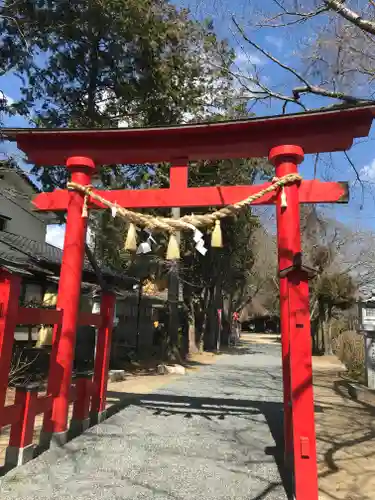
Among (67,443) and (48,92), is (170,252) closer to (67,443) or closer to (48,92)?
(67,443)

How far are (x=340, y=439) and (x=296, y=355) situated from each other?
2.82 meters

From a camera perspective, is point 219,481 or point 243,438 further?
point 243,438

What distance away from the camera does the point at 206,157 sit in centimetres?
540

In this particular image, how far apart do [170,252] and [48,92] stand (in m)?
7.62

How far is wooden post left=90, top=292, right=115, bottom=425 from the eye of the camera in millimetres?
5832

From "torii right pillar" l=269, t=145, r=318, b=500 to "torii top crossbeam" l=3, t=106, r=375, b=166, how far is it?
39cm

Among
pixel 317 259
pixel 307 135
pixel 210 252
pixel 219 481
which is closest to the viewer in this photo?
pixel 219 481

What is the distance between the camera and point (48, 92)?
10.4 metres

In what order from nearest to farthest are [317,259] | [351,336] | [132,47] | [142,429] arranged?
[142,429]
[132,47]
[351,336]
[317,259]

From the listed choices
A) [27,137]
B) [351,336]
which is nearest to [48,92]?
[27,137]

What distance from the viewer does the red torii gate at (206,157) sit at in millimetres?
4461

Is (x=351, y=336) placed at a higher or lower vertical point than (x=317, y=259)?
lower

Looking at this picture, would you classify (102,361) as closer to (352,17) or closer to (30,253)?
(352,17)

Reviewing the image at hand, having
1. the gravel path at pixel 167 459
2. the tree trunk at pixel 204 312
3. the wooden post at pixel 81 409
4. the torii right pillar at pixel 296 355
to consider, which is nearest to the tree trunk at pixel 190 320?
the tree trunk at pixel 204 312
